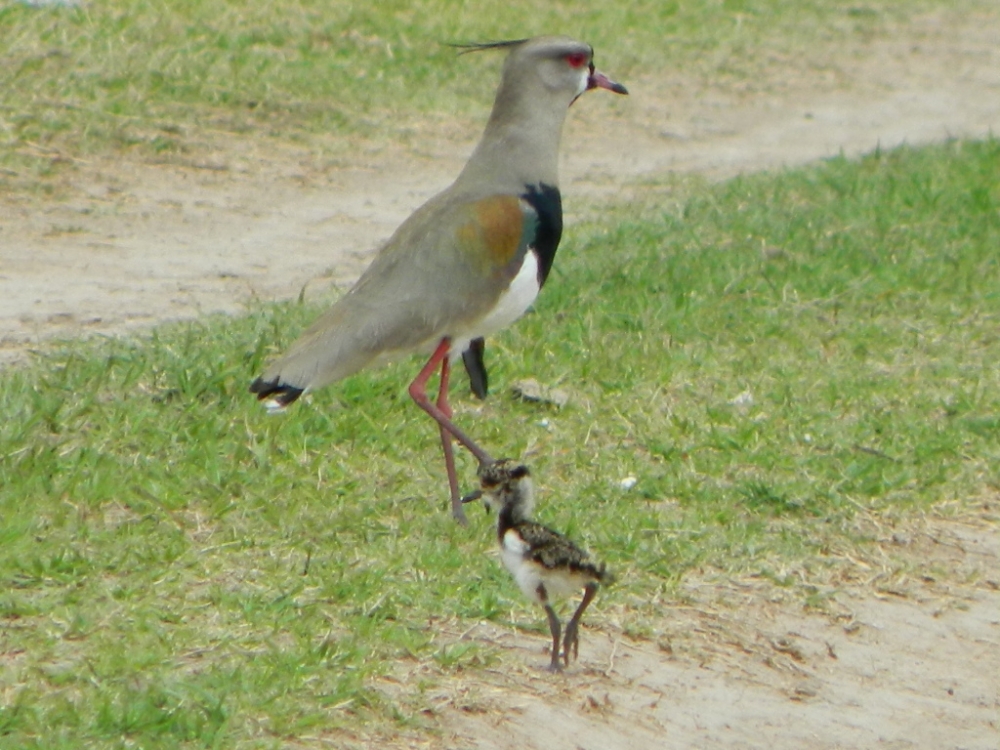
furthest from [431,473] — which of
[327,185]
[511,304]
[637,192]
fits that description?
[637,192]

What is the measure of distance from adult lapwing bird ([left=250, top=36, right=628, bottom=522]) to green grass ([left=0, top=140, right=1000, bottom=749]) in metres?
0.39

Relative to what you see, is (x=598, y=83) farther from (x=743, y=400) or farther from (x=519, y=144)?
(x=743, y=400)

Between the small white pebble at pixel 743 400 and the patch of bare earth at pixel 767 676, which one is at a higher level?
the patch of bare earth at pixel 767 676

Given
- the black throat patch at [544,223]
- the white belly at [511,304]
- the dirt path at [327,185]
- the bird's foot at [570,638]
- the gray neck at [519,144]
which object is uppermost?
the gray neck at [519,144]

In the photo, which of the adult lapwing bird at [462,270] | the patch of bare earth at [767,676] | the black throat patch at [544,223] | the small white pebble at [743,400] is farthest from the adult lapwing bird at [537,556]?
the small white pebble at [743,400]

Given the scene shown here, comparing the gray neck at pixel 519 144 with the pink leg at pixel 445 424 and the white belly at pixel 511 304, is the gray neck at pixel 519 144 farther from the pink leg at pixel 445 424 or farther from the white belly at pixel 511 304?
the pink leg at pixel 445 424

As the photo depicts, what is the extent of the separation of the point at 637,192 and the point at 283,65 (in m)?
2.44

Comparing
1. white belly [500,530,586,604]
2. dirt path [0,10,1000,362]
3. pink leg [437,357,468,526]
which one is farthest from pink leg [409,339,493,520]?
dirt path [0,10,1000,362]

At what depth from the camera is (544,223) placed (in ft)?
17.1

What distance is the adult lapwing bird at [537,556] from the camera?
12.6 ft

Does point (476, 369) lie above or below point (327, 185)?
above

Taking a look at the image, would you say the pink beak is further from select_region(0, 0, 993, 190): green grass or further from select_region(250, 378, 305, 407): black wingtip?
select_region(0, 0, 993, 190): green grass

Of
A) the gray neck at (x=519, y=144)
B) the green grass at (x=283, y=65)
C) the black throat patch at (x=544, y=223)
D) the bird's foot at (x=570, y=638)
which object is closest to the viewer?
the bird's foot at (x=570, y=638)

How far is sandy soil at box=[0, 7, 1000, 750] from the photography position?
3.97 m
